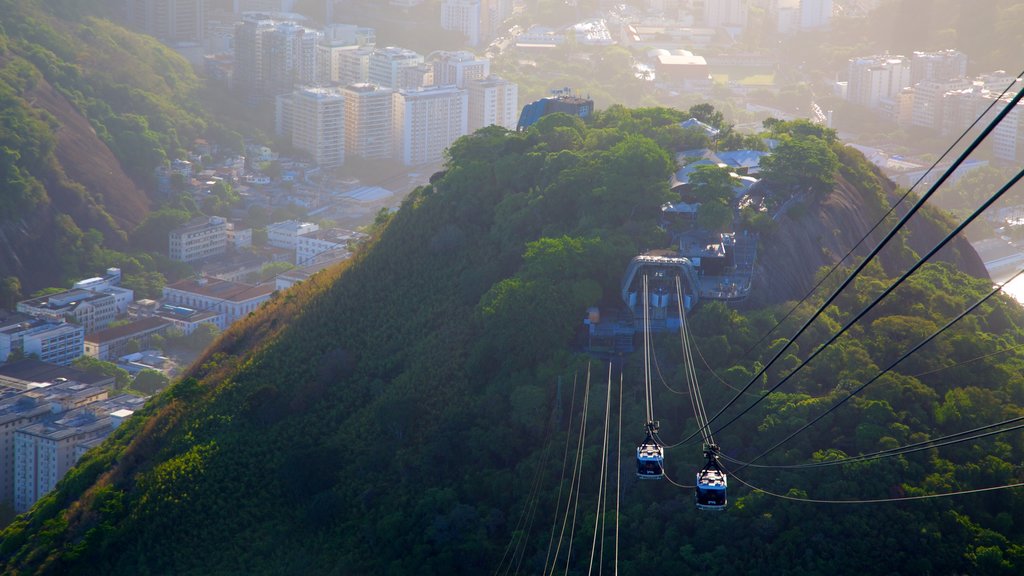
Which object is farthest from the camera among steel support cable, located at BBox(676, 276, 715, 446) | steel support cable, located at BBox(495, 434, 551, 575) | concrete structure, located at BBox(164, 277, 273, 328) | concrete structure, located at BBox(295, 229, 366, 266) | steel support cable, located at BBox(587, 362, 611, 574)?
concrete structure, located at BBox(295, 229, 366, 266)

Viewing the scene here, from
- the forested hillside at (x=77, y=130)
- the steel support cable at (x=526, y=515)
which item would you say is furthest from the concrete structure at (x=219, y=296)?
the steel support cable at (x=526, y=515)

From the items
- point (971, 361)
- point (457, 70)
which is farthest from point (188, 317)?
point (457, 70)

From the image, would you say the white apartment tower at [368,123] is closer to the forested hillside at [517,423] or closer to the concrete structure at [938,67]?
the concrete structure at [938,67]

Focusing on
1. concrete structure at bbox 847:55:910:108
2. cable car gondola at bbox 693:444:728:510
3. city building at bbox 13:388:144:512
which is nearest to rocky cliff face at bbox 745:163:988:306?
cable car gondola at bbox 693:444:728:510

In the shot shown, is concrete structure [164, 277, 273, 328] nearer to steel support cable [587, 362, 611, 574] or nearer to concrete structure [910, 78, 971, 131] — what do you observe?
steel support cable [587, 362, 611, 574]

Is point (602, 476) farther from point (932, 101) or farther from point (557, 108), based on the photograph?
→ point (932, 101)
